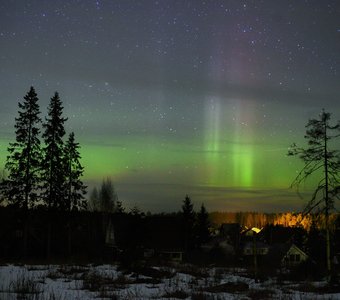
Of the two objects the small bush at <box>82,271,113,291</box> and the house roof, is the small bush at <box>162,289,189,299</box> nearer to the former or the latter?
the small bush at <box>82,271,113,291</box>

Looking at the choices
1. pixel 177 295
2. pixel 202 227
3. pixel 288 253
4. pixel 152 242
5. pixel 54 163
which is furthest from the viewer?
pixel 202 227

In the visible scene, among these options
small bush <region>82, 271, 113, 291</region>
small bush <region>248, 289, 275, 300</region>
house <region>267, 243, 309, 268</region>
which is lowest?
house <region>267, 243, 309, 268</region>

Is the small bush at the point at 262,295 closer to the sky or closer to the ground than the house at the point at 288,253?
closer to the sky

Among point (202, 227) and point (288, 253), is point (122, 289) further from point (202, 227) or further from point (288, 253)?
point (202, 227)

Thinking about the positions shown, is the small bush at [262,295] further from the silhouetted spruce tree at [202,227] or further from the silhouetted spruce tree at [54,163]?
the silhouetted spruce tree at [202,227]

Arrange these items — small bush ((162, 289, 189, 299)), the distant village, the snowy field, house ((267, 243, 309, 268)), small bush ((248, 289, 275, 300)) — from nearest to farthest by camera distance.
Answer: the snowy field
small bush ((162, 289, 189, 299))
small bush ((248, 289, 275, 300))
the distant village
house ((267, 243, 309, 268))

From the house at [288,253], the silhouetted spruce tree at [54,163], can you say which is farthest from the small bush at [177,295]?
the house at [288,253]

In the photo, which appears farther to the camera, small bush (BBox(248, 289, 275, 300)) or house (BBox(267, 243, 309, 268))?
house (BBox(267, 243, 309, 268))

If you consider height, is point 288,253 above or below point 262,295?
below

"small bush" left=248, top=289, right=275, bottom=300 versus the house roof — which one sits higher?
"small bush" left=248, top=289, right=275, bottom=300

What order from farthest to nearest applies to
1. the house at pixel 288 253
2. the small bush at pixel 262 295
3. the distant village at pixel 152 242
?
the house at pixel 288 253 → the distant village at pixel 152 242 → the small bush at pixel 262 295

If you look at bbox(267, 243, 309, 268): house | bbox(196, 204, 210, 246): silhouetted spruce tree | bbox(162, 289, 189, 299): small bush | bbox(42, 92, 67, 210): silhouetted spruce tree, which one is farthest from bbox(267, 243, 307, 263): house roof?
bbox(162, 289, 189, 299): small bush

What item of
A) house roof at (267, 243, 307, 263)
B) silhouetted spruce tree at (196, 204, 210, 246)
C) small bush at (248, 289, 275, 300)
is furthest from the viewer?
silhouetted spruce tree at (196, 204, 210, 246)

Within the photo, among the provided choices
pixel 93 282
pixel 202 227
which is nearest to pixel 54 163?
pixel 93 282
